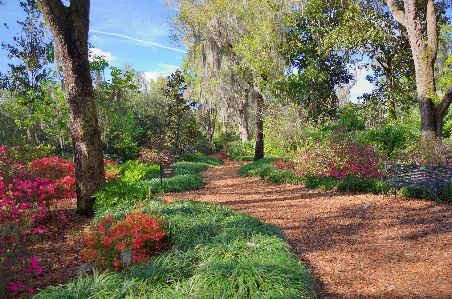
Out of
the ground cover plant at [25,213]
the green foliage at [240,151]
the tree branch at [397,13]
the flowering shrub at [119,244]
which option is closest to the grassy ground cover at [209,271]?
the flowering shrub at [119,244]

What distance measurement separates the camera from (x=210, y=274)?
2.98m

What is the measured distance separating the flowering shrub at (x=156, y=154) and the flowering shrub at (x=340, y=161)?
20.8 feet

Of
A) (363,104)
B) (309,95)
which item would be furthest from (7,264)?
(363,104)

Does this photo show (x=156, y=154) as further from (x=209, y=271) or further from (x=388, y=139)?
(x=209, y=271)

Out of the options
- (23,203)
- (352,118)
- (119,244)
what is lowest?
(119,244)

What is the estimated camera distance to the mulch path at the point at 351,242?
3.43 meters

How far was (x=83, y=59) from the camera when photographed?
18.4 feet

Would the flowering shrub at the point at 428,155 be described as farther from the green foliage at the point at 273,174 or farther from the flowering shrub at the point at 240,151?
the flowering shrub at the point at 240,151

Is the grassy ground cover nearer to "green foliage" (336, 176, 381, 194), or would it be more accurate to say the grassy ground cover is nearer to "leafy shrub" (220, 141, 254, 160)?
"green foliage" (336, 176, 381, 194)

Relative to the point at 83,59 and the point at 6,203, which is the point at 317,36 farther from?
the point at 6,203

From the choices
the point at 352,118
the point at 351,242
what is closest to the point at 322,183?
the point at 351,242

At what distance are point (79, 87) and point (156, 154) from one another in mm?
8298

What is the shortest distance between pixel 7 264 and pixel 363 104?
18732 millimetres

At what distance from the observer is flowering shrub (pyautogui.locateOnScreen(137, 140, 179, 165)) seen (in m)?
13.5
